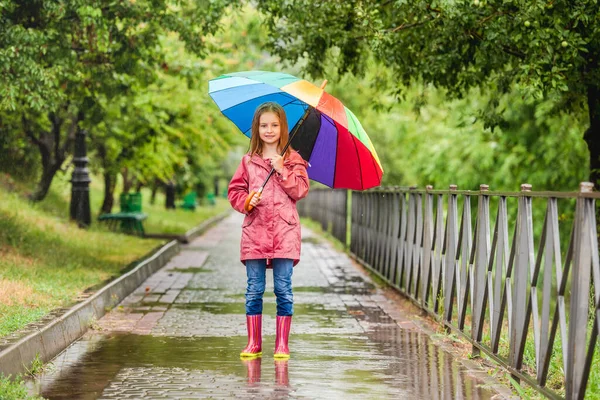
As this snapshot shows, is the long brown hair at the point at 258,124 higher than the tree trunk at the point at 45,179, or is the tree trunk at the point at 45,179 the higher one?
the long brown hair at the point at 258,124

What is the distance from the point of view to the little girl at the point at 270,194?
758cm

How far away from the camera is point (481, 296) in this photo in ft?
26.1

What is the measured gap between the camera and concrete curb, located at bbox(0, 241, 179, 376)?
22.7ft

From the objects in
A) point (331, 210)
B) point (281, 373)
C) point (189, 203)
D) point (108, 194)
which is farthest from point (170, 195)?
point (281, 373)

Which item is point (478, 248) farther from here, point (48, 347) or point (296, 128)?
point (48, 347)

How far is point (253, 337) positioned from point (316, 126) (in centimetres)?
174

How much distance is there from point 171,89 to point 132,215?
289 cm

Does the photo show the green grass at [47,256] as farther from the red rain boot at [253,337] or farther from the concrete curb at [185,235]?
the concrete curb at [185,235]

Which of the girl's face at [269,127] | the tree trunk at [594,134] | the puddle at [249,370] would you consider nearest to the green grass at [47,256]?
the puddle at [249,370]

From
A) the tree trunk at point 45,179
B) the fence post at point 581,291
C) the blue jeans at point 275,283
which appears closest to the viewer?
the fence post at point 581,291

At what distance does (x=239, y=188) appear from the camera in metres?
7.67

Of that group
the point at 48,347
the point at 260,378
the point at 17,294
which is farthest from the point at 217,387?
the point at 17,294

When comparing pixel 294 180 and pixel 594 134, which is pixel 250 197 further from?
pixel 594 134

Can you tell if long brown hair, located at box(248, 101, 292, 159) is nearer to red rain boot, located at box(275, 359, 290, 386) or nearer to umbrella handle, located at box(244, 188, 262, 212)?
umbrella handle, located at box(244, 188, 262, 212)
